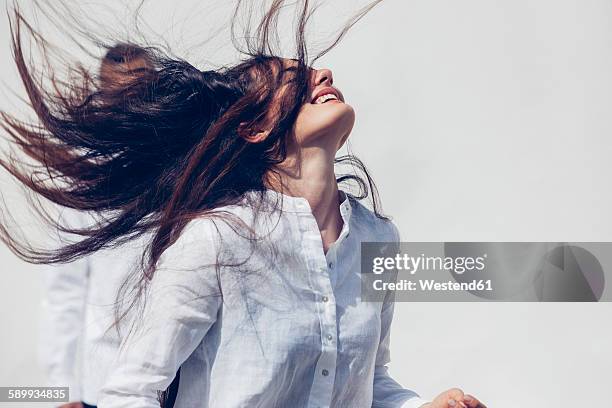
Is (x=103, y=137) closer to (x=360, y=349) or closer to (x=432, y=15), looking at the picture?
(x=360, y=349)

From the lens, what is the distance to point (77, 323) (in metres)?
1.45

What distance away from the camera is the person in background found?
1381 mm

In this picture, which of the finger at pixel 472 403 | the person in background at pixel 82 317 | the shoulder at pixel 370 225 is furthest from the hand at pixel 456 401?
the person in background at pixel 82 317

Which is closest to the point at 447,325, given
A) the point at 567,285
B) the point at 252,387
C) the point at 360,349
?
the point at 567,285

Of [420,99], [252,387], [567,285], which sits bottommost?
[252,387]

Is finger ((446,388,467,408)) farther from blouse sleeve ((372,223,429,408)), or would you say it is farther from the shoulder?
the shoulder

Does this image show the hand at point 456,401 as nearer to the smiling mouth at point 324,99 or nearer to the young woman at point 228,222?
the young woman at point 228,222

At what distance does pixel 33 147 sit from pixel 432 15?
80 cm

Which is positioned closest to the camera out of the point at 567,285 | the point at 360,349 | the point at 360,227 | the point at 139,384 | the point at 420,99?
the point at 139,384

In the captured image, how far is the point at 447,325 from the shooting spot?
1703 mm

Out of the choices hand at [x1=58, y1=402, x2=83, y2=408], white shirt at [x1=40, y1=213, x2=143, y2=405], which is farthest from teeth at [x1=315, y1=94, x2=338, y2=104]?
hand at [x1=58, y1=402, x2=83, y2=408]

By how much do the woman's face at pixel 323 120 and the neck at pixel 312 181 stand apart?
0.02 metres

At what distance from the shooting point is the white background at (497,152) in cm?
169

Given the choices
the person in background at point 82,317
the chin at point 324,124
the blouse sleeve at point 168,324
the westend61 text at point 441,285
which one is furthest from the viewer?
the westend61 text at point 441,285
